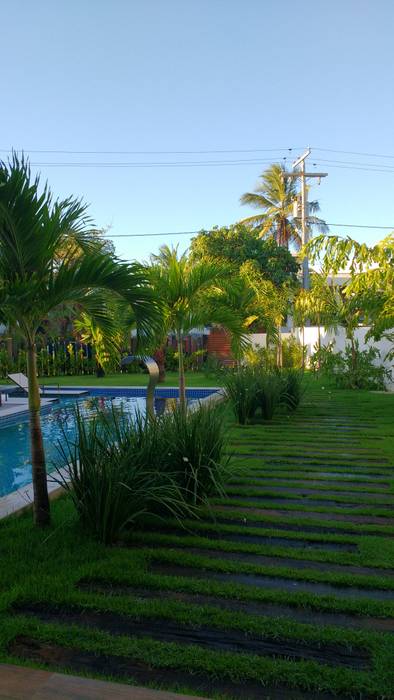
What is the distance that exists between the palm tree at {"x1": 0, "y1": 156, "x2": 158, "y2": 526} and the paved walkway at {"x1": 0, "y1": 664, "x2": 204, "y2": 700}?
1.67 meters

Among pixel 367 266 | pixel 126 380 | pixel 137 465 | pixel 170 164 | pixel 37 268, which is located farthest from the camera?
pixel 170 164

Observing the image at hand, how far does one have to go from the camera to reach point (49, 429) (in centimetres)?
945

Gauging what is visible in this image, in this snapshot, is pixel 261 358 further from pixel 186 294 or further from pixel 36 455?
pixel 36 455

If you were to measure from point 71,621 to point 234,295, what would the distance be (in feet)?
21.9

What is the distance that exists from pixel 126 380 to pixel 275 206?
15453mm

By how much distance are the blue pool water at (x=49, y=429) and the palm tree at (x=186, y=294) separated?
3.97 feet

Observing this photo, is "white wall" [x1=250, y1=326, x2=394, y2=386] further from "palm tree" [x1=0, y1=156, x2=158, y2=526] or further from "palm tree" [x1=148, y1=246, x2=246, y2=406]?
"palm tree" [x1=0, y1=156, x2=158, y2=526]

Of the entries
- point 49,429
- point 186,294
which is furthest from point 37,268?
point 49,429

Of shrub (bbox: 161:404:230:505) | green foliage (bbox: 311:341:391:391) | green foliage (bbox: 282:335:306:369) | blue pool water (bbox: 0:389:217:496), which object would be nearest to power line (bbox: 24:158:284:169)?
green foliage (bbox: 282:335:306:369)

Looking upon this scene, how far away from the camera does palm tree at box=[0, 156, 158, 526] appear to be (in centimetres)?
320

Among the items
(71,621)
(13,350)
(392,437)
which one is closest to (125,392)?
(13,350)

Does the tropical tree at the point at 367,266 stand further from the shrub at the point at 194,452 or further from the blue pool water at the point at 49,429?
the shrub at the point at 194,452

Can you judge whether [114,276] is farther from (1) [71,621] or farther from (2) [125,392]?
(2) [125,392]

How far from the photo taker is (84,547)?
10.3ft
